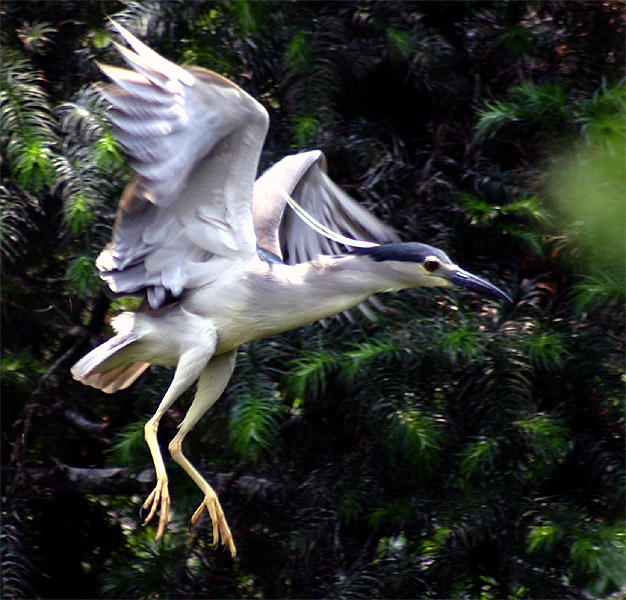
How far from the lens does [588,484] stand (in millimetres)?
1999

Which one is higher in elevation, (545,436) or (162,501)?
(545,436)

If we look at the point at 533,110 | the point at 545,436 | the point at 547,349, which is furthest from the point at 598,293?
the point at 533,110

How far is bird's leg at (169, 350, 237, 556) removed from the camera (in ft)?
5.88

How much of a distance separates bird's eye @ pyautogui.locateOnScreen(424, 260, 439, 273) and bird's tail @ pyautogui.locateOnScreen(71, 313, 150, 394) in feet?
1.74

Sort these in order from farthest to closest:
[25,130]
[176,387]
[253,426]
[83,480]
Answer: [83,480] → [25,130] → [253,426] → [176,387]

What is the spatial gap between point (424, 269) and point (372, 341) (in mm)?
266

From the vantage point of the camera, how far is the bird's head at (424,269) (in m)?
1.76

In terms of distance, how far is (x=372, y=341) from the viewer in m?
1.98

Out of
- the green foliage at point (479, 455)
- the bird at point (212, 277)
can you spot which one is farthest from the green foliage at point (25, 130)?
the green foliage at point (479, 455)

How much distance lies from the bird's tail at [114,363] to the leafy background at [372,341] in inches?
3.1

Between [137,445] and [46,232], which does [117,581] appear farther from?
[46,232]

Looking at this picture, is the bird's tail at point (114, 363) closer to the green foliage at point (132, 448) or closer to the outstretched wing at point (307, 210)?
the green foliage at point (132, 448)

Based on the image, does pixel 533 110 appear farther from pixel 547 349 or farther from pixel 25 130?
pixel 25 130

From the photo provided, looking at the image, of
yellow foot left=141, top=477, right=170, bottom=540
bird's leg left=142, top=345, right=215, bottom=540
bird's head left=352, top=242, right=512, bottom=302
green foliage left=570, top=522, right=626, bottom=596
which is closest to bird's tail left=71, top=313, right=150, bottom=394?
bird's leg left=142, top=345, right=215, bottom=540
